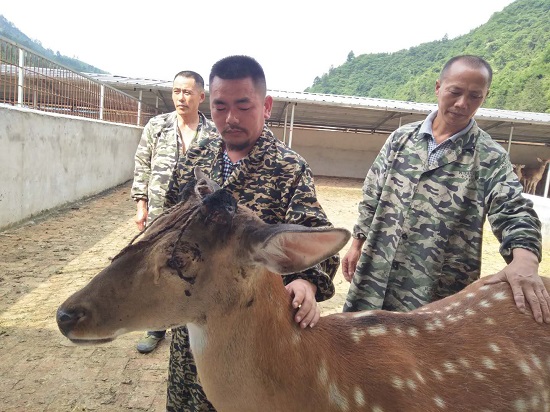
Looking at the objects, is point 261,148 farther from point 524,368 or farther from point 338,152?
point 338,152

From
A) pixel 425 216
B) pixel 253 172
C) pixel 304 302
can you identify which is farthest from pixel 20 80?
pixel 304 302

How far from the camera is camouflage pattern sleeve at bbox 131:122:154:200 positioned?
4574mm

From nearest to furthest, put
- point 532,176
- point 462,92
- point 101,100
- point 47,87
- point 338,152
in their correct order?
1. point 462,92
2. point 47,87
3. point 101,100
4. point 532,176
5. point 338,152

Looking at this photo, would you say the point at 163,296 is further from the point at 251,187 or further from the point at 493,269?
the point at 493,269

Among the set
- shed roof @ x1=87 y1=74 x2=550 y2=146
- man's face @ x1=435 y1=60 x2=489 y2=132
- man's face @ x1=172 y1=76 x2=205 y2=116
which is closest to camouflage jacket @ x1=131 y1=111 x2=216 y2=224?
man's face @ x1=172 y1=76 x2=205 y2=116

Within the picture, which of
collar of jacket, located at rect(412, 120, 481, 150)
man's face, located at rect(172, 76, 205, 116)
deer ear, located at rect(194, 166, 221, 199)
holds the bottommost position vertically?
deer ear, located at rect(194, 166, 221, 199)

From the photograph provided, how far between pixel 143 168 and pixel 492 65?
57543 millimetres

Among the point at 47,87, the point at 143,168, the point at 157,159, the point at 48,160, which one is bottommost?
the point at 48,160

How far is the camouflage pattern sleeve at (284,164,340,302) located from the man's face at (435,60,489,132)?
3.76 feet

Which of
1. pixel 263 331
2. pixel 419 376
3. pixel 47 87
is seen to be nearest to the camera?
pixel 263 331

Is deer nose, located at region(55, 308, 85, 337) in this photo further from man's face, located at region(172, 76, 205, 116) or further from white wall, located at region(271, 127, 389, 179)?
white wall, located at region(271, 127, 389, 179)

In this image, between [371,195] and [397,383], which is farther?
[371,195]

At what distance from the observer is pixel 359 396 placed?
1.83 metres

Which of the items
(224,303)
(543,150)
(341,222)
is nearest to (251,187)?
(224,303)
